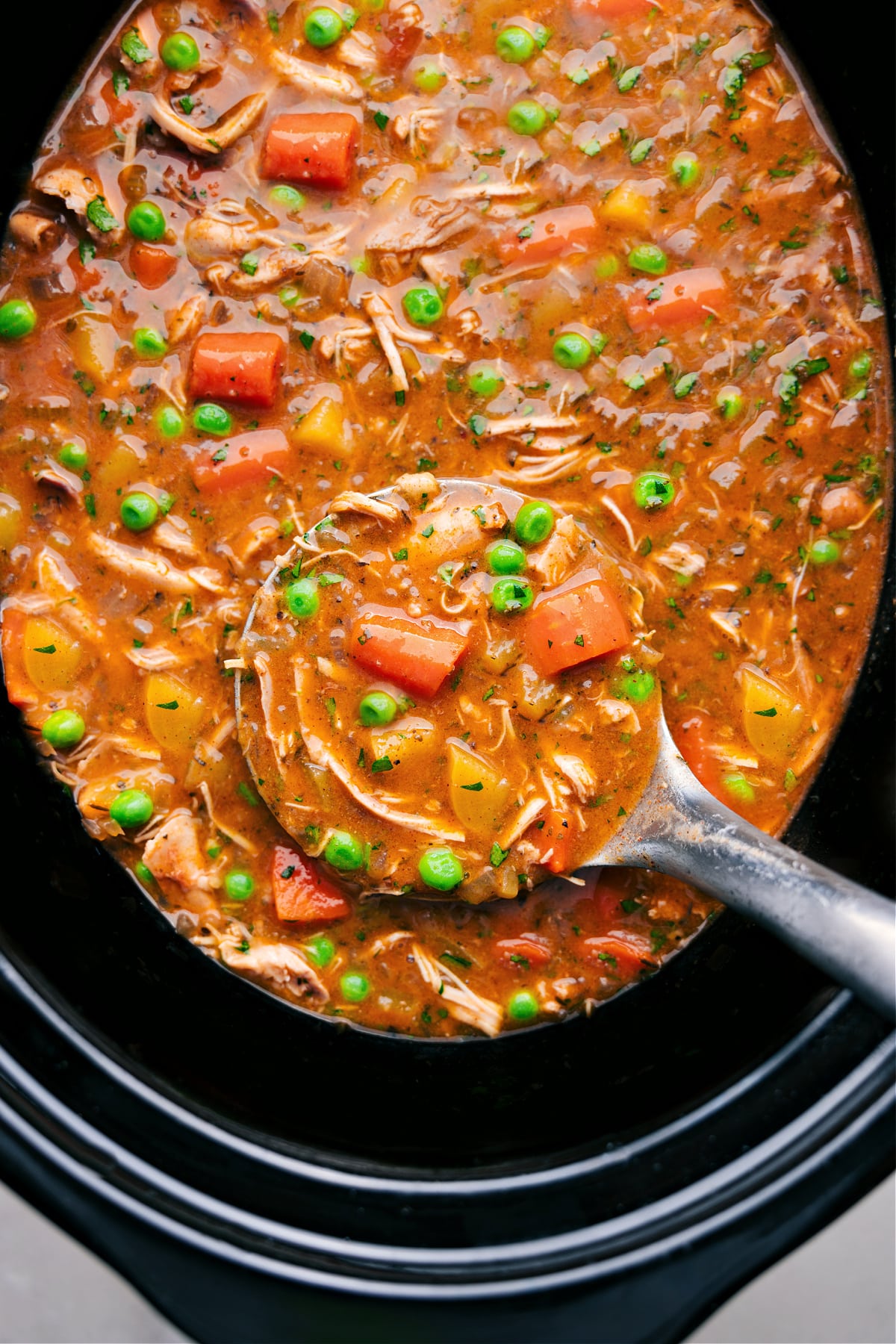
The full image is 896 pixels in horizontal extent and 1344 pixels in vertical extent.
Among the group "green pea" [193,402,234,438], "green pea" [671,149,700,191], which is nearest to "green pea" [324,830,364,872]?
"green pea" [193,402,234,438]

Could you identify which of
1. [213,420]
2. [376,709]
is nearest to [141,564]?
[213,420]

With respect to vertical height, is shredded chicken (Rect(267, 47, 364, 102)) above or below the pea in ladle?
above

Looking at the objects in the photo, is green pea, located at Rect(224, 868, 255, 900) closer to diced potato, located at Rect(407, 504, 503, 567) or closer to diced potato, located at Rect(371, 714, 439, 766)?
diced potato, located at Rect(371, 714, 439, 766)

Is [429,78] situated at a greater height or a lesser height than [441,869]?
greater

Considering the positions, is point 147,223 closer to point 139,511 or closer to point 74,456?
point 74,456

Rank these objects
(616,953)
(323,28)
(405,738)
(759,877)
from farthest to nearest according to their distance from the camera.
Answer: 1. (616,953)
2. (323,28)
3. (405,738)
4. (759,877)

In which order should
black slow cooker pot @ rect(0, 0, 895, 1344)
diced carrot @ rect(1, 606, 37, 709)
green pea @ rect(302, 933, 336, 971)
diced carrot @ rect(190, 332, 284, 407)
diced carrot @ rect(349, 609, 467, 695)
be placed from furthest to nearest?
green pea @ rect(302, 933, 336, 971) → diced carrot @ rect(1, 606, 37, 709) → diced carrot @ rect(190, 332, 284, 407) → diced carrot @ rect(349, 609, 467, 695) → black slow cooker pot @ rect(0, 0, 895, 1344)
